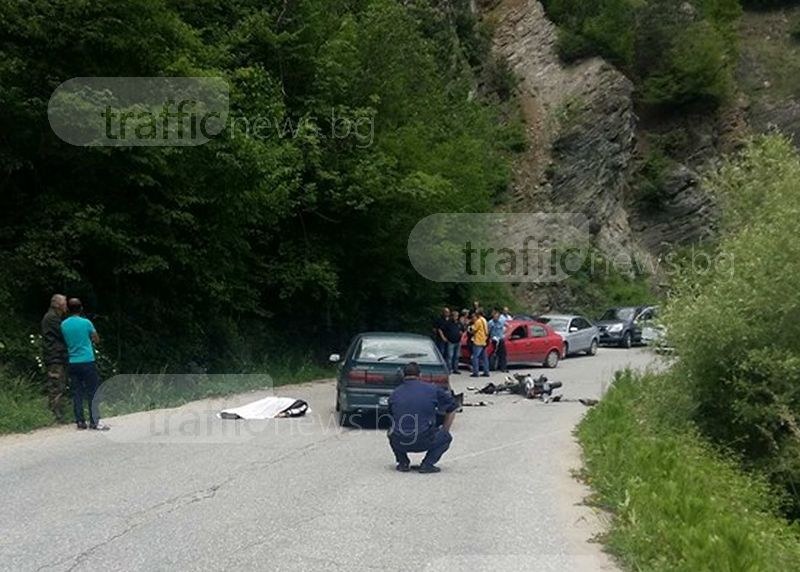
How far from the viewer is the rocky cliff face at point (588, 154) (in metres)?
48.3

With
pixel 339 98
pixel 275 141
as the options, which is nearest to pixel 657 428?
pixel 275 141

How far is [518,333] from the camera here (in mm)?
28047

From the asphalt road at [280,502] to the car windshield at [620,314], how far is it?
2564 centimetres

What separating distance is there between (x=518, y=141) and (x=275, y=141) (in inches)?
1141

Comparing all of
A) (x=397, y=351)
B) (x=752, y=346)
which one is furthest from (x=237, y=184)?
(x=752, y=346)

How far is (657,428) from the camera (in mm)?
14102

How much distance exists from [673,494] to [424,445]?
334cm

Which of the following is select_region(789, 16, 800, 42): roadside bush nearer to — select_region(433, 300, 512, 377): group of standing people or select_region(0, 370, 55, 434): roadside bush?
select_region(433, 300, 512, 377): group of standing people

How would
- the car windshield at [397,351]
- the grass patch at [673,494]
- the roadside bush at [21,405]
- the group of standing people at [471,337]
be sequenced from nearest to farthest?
the grass patch at [673,494] < the roadside bush at [21,405] < the car windshield at [397,351] < the group of standing people at [471,337]

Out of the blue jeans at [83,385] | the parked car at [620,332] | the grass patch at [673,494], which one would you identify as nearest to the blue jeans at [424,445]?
the grass patch at [673,494]

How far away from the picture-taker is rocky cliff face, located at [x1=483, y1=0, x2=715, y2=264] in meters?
48.3

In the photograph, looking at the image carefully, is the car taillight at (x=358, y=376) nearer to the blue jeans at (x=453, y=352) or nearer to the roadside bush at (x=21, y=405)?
the roadside bush at (x=21, y=405)

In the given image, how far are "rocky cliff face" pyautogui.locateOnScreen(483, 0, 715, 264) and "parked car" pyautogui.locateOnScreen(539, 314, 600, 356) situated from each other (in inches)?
548

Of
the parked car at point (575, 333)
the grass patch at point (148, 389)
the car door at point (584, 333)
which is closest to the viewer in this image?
the grass patch at point (148, 389)
